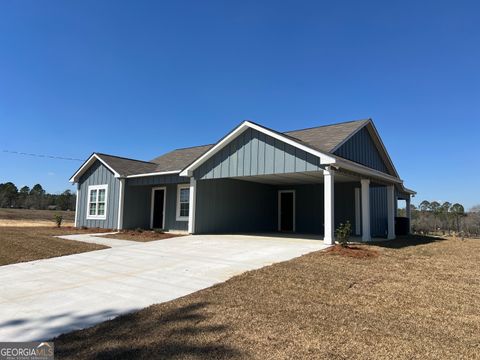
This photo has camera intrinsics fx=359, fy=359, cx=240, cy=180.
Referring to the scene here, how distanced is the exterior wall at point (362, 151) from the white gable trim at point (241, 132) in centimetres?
251

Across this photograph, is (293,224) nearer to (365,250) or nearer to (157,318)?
(365,250)

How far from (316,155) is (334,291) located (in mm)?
5923

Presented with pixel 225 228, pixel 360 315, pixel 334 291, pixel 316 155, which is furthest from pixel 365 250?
pixel 225 228

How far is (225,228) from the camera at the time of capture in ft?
55.7

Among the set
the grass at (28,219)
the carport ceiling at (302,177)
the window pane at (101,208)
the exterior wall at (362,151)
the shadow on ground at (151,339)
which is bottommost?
the shadow on ground at (151,339)

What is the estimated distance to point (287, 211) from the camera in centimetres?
1933

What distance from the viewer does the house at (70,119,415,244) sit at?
12.9 metres

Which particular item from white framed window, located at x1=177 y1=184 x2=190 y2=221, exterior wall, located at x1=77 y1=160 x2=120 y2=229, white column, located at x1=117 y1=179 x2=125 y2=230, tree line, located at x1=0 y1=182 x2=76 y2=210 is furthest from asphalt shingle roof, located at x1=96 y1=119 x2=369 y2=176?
tree line, located at x1=0 y1=182 x2=76 y2=210

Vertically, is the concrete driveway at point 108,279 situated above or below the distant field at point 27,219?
below

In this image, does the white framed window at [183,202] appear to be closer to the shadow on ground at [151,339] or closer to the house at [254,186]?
the house at [254,186]

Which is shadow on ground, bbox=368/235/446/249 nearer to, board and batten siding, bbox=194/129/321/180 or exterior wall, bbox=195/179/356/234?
exterior wall, bbox=195/179/356/234

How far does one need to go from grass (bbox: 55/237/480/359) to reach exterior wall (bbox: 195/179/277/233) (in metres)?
8.73

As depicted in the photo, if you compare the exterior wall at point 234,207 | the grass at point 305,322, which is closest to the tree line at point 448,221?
the exterior wall at point 234,207
